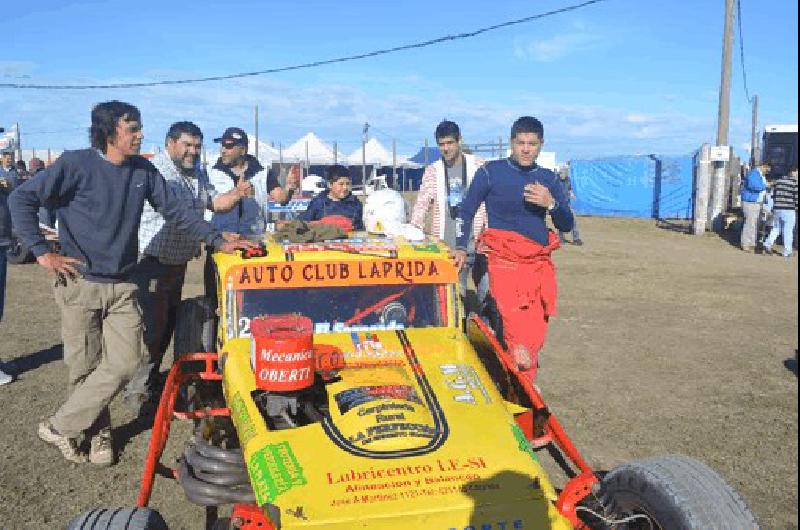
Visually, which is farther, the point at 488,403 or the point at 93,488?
the point at 93,488

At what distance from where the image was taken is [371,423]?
332 centimetres

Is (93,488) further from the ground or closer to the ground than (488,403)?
closer to the ground

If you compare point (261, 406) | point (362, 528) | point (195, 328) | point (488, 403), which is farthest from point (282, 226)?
point (362, 528)

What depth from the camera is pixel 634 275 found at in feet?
43.7

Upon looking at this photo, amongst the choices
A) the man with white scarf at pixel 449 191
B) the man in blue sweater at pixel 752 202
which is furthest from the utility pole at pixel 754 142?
the man with white scarf at pixel 449 191

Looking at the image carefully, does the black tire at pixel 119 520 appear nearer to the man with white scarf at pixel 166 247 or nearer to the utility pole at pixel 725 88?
the man with white scarf at pixel 166 247

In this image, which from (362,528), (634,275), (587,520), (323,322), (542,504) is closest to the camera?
(362,528)

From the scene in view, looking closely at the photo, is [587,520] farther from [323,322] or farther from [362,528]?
[323,322]

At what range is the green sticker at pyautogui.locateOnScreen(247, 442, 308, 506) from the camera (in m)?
2.97

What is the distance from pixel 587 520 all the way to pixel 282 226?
286 cm

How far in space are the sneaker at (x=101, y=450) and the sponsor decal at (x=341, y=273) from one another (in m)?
1.55

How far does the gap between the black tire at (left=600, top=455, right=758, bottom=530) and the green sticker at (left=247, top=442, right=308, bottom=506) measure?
1.50m

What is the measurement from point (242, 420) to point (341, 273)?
1.25 meters

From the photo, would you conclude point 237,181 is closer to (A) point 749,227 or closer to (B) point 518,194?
(B) point 518,194
